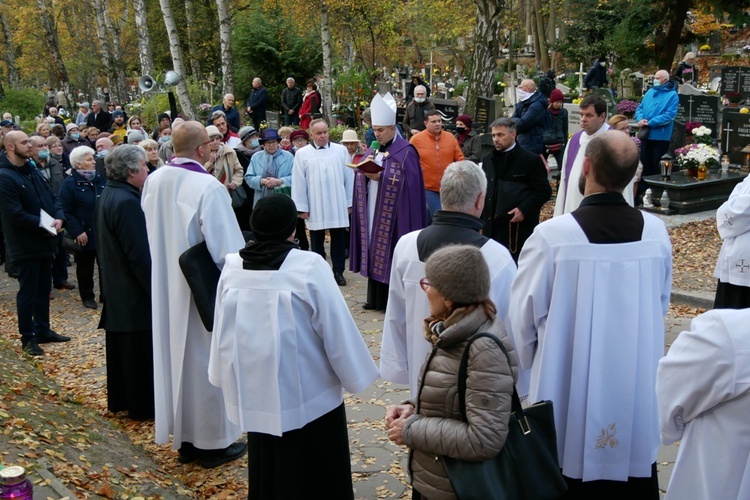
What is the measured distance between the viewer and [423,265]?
4152 millimetres

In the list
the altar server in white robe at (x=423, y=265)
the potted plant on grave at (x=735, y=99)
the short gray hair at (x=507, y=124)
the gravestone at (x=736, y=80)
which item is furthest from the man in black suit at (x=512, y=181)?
the gravestone at (x=736, y=80)

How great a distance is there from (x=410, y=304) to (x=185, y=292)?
1.68 meters

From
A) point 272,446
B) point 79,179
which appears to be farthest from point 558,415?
point 79,179

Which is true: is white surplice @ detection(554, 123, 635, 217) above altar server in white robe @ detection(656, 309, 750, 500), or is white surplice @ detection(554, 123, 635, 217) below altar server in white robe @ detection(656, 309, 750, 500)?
above

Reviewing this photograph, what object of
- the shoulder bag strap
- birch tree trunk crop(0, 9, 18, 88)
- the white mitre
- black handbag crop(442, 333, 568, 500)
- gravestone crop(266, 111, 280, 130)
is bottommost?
black handbag crop(442, 333, 568, 500)

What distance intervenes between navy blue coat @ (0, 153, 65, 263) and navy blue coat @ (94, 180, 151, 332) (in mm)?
2216

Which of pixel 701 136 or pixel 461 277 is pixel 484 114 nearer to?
pixel 701 136

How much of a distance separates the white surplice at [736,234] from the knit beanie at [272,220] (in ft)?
11.3

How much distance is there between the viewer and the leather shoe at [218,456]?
531 centimetres

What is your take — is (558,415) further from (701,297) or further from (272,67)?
(272,67)

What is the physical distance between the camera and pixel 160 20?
3991 centimetres

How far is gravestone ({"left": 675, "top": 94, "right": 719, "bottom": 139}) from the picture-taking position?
1654 centimetres

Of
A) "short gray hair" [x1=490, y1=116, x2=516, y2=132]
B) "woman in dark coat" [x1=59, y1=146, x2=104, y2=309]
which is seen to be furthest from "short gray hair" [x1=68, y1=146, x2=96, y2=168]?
"short gray hair" [x1=490, y1=116, x2=516, y2=132]

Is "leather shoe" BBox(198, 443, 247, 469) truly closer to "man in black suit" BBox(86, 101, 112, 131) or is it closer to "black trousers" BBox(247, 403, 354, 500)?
"black trousers" BBox(247, 403, 354, 500)
